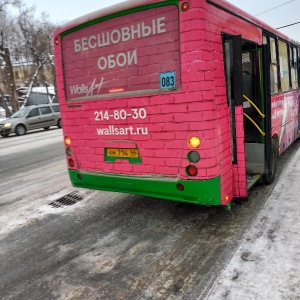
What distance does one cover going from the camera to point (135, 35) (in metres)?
3.96

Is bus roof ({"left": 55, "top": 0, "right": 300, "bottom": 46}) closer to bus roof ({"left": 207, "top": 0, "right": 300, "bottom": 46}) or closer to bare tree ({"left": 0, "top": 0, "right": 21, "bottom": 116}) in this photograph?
bus roof ({"left": 207, "top": 0, "right": 300, "bottom": 46})

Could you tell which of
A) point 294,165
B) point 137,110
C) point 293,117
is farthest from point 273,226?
point 293,117

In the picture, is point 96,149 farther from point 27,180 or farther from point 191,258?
point 27,180

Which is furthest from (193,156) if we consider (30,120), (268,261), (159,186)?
(30,120)

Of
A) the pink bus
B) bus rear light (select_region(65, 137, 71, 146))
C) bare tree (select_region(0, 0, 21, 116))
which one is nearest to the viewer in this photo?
the pink bus

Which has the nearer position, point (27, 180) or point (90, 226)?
point (90, 226)

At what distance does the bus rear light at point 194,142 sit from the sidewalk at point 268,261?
1254 mm

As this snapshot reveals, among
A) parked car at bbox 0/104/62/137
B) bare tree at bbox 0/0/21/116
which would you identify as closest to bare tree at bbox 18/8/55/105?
bare tree at bbox 0/0/21/116

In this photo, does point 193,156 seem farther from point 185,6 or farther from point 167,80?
point 185,6

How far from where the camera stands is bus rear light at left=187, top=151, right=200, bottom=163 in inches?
149

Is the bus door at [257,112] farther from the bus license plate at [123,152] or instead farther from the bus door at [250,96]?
the bus license plate at [123,152]

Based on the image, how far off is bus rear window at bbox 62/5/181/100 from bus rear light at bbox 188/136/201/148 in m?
0.61

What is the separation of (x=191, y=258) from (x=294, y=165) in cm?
457

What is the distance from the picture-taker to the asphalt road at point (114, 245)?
3129 millimetres
